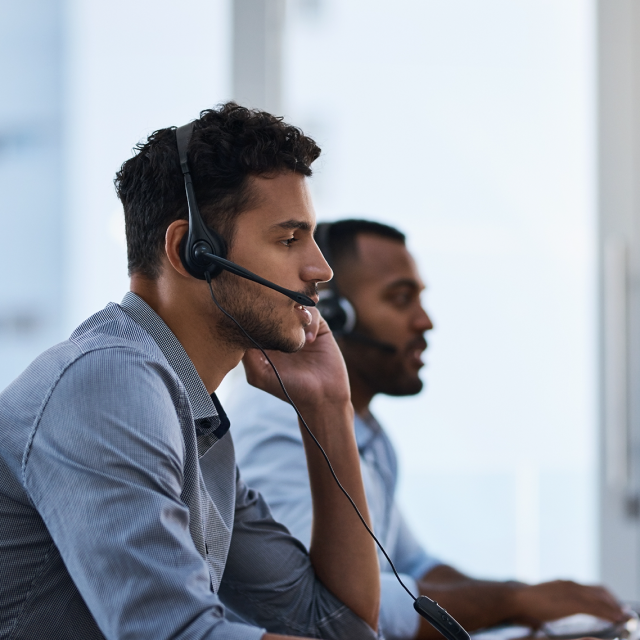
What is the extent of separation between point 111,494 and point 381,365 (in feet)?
3.76

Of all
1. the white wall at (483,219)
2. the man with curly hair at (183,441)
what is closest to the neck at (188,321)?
the man with curly hair at (183,441)

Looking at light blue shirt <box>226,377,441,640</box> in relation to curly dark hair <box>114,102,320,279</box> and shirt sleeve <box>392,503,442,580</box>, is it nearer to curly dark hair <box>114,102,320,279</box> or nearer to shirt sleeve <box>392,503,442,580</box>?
shirt sleeve <box>392,503,442,580</box>

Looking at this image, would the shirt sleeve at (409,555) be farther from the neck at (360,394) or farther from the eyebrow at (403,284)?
the eyebrow at (403,284)

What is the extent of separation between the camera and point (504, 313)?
2408 millimetres

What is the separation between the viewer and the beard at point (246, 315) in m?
0.97

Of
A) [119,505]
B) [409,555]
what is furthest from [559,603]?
[119,505]

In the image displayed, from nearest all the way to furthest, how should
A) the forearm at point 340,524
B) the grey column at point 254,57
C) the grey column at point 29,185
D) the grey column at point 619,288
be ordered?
1. the forearm at point 340,524
2. the grey column at point 29,185
3. the grey column at point 254,57
4. the grey column at point 619,288

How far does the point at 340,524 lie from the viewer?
1.16 metres

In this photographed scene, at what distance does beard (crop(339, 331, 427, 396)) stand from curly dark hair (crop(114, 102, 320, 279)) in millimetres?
777

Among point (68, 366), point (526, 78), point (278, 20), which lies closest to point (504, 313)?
point (526, 78)

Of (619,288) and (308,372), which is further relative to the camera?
(619,288)

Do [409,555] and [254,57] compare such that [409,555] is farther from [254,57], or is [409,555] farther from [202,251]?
[254,57]

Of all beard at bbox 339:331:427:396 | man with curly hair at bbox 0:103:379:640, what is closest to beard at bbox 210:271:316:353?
man with curly hair at bbox 0:103:379:640

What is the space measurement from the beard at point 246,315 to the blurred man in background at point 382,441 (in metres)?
0.44
